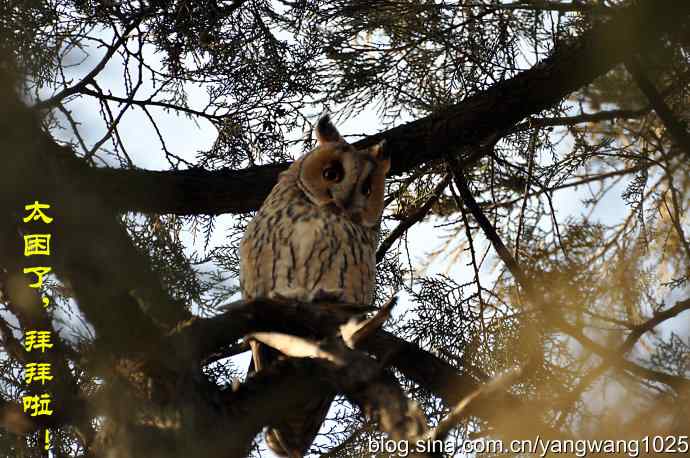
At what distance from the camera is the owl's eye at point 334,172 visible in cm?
286

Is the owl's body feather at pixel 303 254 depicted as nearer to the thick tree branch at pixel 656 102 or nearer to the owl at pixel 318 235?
the owl at pixel 318 235

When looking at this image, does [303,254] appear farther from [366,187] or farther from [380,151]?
[380,151]

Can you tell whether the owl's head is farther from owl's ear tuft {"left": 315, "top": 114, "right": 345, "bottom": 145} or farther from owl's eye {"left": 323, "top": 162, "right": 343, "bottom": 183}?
owl's ear tuft {"left": 315, "top": 114, "right": 345, "bottom": 145}

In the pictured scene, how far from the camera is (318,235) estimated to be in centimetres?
268

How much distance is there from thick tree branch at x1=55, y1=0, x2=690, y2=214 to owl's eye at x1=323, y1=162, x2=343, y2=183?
0.94ft

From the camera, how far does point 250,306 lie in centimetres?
193

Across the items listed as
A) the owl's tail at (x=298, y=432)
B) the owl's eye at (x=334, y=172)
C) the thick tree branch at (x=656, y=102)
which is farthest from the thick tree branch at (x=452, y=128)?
the owl's tail at (x=298, y=432)

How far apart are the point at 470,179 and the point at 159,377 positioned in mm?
2214

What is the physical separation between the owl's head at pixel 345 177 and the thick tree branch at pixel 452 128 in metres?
0.18

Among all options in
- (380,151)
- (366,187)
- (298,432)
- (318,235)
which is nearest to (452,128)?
(380,151)

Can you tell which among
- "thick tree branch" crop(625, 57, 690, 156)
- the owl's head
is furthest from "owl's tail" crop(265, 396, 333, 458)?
"thick tree branch" crop(625, 57, 690, 156)

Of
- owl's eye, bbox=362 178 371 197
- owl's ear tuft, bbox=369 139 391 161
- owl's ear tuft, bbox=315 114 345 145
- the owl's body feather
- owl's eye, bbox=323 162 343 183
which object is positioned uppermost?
owl's ear tuft, bbox=315 114 345 145

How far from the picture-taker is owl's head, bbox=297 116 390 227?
9.30 ft

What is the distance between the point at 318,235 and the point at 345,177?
270 mm
